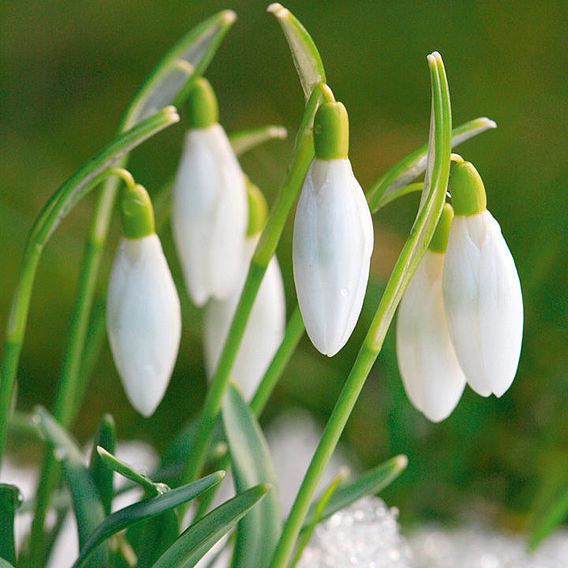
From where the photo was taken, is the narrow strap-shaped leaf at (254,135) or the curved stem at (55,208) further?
the narrow strap-shaped leaf at (254,135)

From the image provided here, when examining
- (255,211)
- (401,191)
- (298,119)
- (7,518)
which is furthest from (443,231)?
(298,119)

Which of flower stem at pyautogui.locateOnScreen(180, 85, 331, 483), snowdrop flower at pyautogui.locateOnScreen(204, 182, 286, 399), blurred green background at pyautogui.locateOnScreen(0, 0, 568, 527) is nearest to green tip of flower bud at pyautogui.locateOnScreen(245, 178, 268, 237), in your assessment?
snowdrop flower at pyautogui.locateOnScreen(204, 182, 286, 399)

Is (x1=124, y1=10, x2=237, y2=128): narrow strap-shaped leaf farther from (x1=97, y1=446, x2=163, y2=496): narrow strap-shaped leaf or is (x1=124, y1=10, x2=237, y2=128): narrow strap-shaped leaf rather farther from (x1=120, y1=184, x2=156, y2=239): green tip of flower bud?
(x1=97, y1=446, x2=163, y2=496): narrow strap-shaped leaf

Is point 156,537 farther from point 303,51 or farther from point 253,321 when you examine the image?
point 303,51

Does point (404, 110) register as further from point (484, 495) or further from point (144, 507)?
point (144, 507)

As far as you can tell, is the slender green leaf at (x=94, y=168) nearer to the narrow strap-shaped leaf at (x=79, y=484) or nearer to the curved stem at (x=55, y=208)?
the curved stem at (x=55, y=208)

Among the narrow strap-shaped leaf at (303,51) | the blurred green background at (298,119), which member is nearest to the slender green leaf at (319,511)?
the narrow strap-shaped leaf at (303,51)
